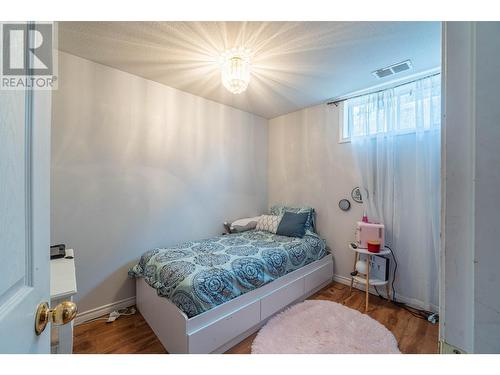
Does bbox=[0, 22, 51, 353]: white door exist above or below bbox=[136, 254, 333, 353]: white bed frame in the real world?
above

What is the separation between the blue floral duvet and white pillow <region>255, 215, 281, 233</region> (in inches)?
8.5

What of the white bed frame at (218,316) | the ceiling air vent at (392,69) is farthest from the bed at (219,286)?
the ceiling air vent at (392,69)

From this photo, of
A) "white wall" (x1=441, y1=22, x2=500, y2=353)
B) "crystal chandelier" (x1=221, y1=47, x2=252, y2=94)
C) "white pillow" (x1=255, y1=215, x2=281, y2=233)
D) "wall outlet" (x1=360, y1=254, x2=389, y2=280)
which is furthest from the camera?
"white pillow" (x1=255, y1=215, x2=281, y2=233)

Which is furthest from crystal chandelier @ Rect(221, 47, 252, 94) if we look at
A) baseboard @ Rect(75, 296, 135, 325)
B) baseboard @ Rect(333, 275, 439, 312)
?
baseboard @ Rect(333, 275, 439, 312)

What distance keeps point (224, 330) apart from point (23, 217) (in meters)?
1.50

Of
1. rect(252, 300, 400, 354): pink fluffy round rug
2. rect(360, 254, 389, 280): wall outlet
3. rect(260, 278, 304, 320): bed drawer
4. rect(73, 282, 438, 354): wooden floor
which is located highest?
rect(360, 254, 389, 280): wall outlet

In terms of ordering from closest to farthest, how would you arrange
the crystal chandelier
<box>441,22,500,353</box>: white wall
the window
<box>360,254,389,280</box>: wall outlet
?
<box>441,22,500,353</box>: white wall → the crystal chandelier → the window → <box>360,254,389,280</box>: wall outlet

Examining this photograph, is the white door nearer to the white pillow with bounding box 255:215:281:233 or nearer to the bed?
the bed

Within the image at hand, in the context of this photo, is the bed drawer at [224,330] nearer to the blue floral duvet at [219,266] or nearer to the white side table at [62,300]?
the blue floral duvet at [219,266]

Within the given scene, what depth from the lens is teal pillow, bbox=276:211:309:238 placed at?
2.67 meters

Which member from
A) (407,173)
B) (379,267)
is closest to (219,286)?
(379,267)

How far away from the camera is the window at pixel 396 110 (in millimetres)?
2014

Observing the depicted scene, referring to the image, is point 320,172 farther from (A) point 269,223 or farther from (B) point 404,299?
(B) point 404,299

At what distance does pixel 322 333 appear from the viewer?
1753 mm
